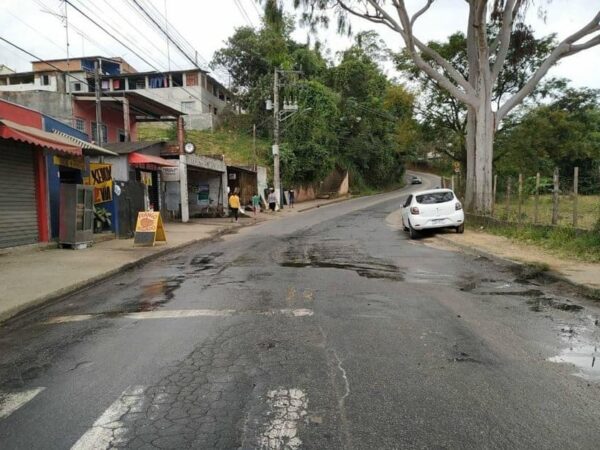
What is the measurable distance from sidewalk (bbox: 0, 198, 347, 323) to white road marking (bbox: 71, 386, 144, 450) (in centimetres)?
392

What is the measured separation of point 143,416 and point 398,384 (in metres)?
1.96

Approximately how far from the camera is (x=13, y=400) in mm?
4004

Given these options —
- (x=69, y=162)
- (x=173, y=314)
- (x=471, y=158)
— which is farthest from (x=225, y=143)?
(x=173, y=314)

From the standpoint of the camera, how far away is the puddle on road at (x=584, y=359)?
14.3 ft

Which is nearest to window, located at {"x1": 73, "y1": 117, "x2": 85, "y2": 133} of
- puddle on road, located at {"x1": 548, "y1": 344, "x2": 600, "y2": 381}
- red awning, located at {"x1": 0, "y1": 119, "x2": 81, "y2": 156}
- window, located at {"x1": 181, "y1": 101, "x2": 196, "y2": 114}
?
red awning, located at {"x1": 0, "y1": 119, "x2": 81, "y2": 156}

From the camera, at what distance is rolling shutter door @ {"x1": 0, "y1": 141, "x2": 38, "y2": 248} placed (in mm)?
12969

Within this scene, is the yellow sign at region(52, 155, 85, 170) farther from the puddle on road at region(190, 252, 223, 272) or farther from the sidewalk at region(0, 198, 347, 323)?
the puddle on road at region(190, 252, 223, 272)

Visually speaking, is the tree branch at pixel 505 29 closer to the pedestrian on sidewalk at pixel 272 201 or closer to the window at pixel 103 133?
the pedestrian on sidewalk at pixel 272 201

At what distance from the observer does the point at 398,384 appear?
407 centimetres

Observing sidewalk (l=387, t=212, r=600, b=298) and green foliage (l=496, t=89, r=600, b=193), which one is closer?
sidewalk (l=387, t=212, r=600, b=298)

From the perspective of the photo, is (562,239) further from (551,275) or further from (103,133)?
(103,133)

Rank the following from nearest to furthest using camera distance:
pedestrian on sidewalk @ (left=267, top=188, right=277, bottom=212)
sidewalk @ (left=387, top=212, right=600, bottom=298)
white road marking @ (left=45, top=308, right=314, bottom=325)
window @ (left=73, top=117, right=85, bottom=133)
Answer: white road marking @ (left=45, top=308, right=314, bottom=325)
sidewalk @ (left=387, top=212, right=600, bottom=298)
window @ (left=73, top=117, right=85, bottom=133)
pedestrian on sidewalk @ (left=267, top=188, right=277, bottom=212)

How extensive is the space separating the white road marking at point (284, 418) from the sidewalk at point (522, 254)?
5.64 metres

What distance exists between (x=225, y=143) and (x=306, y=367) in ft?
128
